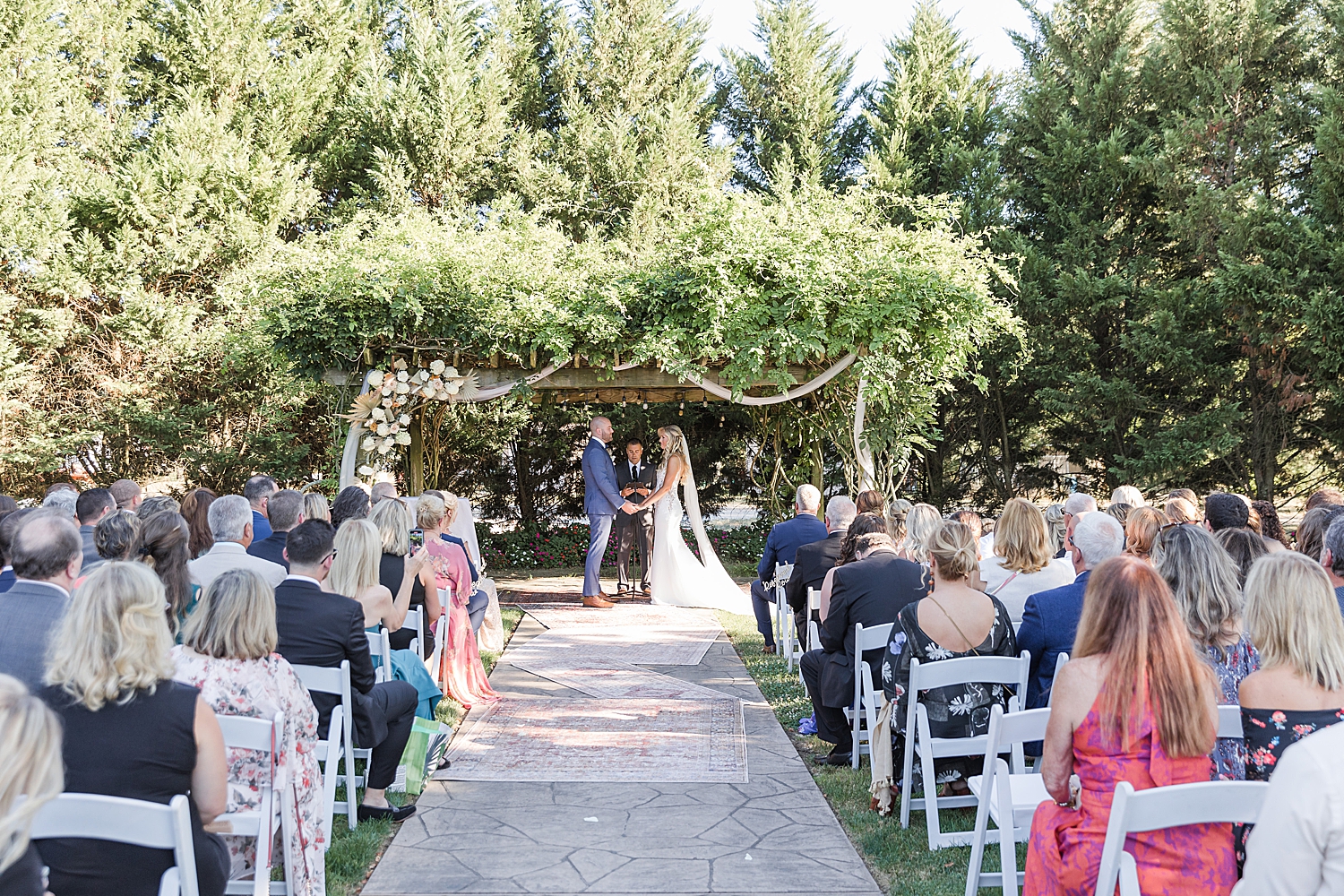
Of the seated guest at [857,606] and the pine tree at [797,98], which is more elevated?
the pine tree at [797,98]

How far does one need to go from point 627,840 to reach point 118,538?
2565mm

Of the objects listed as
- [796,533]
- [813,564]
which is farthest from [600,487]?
[813,564]

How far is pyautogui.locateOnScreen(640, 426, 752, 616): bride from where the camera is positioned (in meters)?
11.1

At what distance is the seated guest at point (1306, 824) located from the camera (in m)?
1.48

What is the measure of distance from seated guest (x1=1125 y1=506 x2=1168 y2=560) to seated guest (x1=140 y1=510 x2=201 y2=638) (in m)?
4.64

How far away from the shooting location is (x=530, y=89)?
58.7 feet

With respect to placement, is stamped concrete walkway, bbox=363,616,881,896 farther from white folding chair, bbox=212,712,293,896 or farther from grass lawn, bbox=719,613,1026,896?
white folding chair, bbox=212,712,293,896

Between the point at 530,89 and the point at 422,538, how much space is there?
43.5 feet

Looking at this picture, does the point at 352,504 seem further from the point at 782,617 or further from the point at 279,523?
the point at 782,617

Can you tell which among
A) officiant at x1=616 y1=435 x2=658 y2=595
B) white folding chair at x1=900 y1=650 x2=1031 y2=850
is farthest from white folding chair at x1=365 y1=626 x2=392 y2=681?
officiant at x1=616 y1=435 x2=658 y2=595

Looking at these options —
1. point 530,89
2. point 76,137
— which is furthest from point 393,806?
point 530,89

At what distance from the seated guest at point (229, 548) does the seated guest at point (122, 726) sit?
2209 millimetres

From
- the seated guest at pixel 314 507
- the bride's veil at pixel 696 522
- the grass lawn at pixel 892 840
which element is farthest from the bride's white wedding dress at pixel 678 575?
the seated guest at pixel 314 507

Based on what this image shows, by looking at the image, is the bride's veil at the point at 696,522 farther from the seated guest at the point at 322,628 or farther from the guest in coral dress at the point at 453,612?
the seated guest at the point at 322,628
